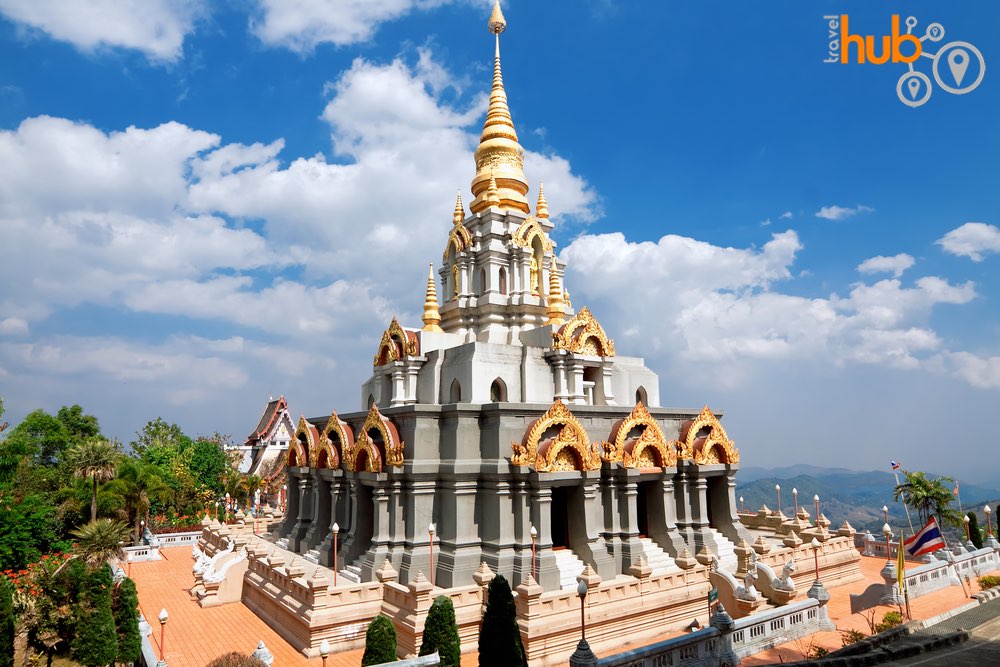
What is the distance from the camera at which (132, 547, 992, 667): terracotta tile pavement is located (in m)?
18.0

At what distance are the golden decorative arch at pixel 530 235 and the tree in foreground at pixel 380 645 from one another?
65.1 feet

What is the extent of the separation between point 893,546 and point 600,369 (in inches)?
695

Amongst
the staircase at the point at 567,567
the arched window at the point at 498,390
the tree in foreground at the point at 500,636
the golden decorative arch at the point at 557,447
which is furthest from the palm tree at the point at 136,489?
the tree in foreground at the point at 500,636

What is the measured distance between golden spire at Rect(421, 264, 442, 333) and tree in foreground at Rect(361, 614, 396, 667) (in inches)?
652

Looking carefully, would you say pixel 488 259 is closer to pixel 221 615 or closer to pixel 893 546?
pixel 221 615

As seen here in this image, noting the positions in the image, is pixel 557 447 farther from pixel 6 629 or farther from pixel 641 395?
pixel 6 629

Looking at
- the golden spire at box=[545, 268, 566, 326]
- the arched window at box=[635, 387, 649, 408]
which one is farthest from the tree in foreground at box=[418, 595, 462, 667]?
the arched window at box=[635, 387, 649, 408]

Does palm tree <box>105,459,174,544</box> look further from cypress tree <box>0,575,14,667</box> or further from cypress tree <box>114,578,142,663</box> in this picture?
cypress tree <box>0,575,14,667</box>

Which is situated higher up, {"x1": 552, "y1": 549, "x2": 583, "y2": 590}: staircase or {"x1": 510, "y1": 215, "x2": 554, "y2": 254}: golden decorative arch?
{"x1": 510, "y1": 215, "x2": 554, "y2": 254}: golden decorative arch

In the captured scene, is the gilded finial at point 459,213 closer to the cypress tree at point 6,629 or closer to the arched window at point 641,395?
the arched window at point 641,395

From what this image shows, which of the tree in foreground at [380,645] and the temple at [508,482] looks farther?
the temple at [508,482]

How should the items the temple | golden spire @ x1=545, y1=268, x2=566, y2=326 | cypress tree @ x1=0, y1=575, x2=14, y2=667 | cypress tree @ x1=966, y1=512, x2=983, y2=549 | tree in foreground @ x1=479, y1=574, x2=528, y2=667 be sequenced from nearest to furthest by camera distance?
tree in foreground @ x1=479, y1=574, x2=528, y2=667 → cypress tree @ x1=0, y1=575, x2=14, y2=667 → the temple → golden spire @ x1=545, y1=268, x2=566, y2=326 → cypress tree @ x1=966, y1=512, x2=983, y2=549

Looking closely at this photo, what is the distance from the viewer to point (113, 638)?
17.1 metres

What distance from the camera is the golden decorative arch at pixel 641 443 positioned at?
80.5 feet
